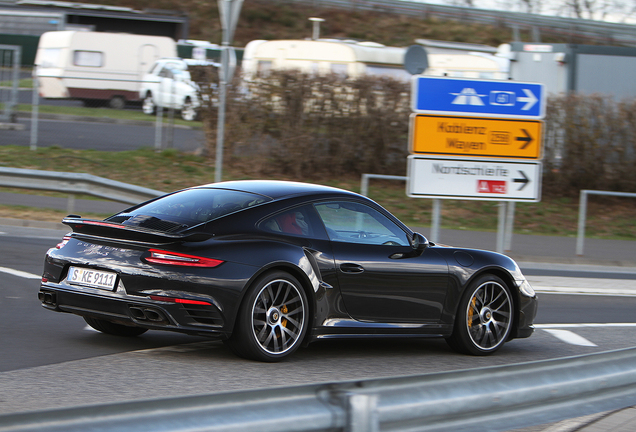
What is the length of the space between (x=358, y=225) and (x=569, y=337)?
110 inches

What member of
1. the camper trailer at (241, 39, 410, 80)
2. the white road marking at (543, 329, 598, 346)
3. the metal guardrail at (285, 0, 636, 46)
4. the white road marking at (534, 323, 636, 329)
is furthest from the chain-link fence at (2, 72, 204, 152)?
the metal guardrail at (285, 0, 636, 46)

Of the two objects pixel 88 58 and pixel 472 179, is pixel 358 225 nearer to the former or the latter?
pixel 472 179

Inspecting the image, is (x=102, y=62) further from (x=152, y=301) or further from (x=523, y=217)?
(x=152, y=301)

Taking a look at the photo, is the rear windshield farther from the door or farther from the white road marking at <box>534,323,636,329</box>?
the white road marking at <box>534,323,636,329</box>

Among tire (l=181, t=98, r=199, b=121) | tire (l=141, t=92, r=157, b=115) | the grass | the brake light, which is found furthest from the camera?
tire (l=141, t=92, r=157, b=115)

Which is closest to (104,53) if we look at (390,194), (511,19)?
(390,194)

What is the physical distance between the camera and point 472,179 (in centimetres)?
1426

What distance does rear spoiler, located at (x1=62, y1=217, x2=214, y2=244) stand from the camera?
19.5ft

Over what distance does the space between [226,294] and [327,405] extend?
327 cm

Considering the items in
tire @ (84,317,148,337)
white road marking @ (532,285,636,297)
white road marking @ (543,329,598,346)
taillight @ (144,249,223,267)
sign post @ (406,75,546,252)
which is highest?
sign post @ (406,75,546,252)

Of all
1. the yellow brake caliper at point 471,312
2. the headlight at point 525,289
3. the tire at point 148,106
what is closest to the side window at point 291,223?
the yellow brake caliper at point 471,312

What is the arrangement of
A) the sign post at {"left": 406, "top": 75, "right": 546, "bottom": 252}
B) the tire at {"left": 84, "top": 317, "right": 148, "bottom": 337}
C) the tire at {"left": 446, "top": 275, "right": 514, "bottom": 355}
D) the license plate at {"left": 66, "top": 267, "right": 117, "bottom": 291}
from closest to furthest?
the license plate at {"left": 66, "top": 267, "right": 117, "bottom": 291} → the tire at {"left": 84, "top": 317, "right": 148, "bottom": 337} → the tire at {"left": 446, "top": 275, "right": 514, "bottom": 355} → the sign post at {"left": 406, "top": 75, "right": 546, "bottom": 252}

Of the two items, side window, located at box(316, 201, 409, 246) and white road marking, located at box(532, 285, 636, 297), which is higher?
side window, located at box(316, 201, 409, 246)

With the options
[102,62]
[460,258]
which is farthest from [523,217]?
[102,62]
